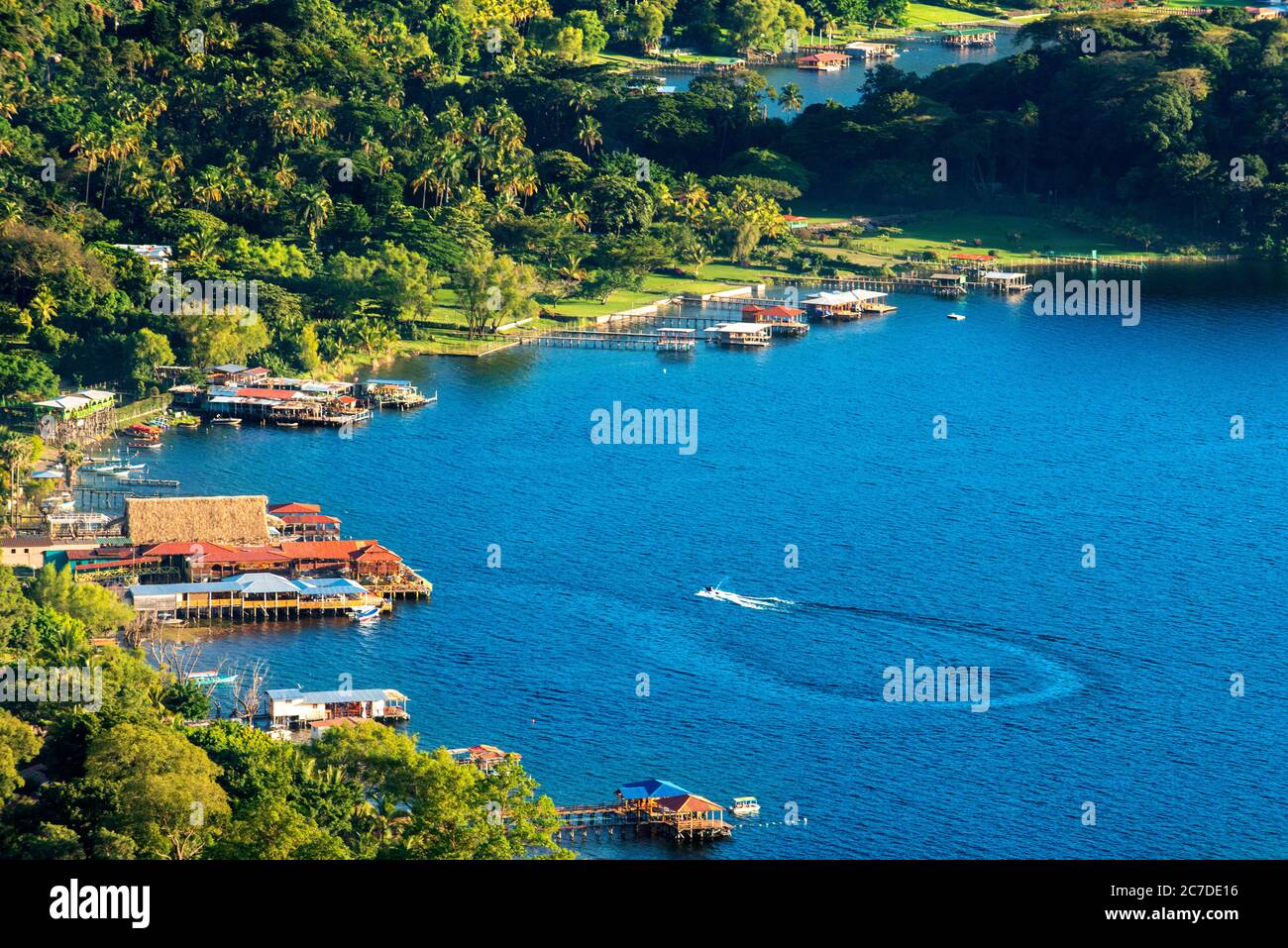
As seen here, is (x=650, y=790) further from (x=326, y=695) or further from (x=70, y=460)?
(x=70, y=460)

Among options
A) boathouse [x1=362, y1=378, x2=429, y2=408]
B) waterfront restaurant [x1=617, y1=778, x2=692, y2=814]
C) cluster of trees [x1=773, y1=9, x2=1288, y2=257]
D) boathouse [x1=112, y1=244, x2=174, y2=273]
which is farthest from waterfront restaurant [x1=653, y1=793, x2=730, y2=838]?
cluster of trees [x1=773, y1=9, x2=1288, y2=257]

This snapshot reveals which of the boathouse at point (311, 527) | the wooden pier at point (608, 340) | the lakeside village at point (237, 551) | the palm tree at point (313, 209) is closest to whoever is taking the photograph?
the lakeside village at point (237, 551)

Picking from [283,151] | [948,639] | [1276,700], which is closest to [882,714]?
[948,639]

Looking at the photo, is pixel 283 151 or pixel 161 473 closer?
pixel 161 473

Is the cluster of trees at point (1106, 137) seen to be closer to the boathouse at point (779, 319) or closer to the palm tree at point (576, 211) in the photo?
the palm tree at point (576, 211)

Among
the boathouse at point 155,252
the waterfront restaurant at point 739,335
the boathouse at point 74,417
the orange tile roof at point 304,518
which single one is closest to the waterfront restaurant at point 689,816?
the orange tile roof at point 304,518

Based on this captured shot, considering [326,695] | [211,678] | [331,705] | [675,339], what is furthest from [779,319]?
[331,705]

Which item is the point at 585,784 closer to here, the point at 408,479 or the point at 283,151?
the point at 408,479
